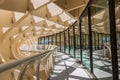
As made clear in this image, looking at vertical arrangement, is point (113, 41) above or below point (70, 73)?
above

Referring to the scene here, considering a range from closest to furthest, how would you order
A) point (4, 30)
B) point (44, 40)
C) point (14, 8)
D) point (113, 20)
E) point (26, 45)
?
1. point (113, 20)
2. point (14, 8)
3. point (4, 30)
4. point (44, 40)
5. point (26, 45)

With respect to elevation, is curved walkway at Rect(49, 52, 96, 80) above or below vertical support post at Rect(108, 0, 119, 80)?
below

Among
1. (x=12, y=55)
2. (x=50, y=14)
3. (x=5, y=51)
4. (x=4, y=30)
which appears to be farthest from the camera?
(x=12, y=55)

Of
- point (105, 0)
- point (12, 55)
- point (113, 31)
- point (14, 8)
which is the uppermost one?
point (14, 8)

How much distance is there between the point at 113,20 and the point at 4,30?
11.3 meters

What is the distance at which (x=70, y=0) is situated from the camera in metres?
9.19

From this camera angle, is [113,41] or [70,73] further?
[70,73]

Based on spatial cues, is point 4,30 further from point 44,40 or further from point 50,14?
point 44,40

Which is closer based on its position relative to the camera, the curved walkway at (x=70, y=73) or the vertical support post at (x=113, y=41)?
the vertical support post at (x=113, y=41)

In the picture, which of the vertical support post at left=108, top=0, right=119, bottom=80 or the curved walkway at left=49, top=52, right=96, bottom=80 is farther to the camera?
the curved walkway at left=49, top=52, right=96, bottom=80

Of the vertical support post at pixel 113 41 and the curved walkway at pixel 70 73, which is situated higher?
the vertical support post at pixel 113 41

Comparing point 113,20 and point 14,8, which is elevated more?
point 14,8

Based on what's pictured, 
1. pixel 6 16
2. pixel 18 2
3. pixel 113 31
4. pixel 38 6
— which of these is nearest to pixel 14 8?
pixel 18 2

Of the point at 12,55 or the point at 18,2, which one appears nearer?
the point at 18,2
